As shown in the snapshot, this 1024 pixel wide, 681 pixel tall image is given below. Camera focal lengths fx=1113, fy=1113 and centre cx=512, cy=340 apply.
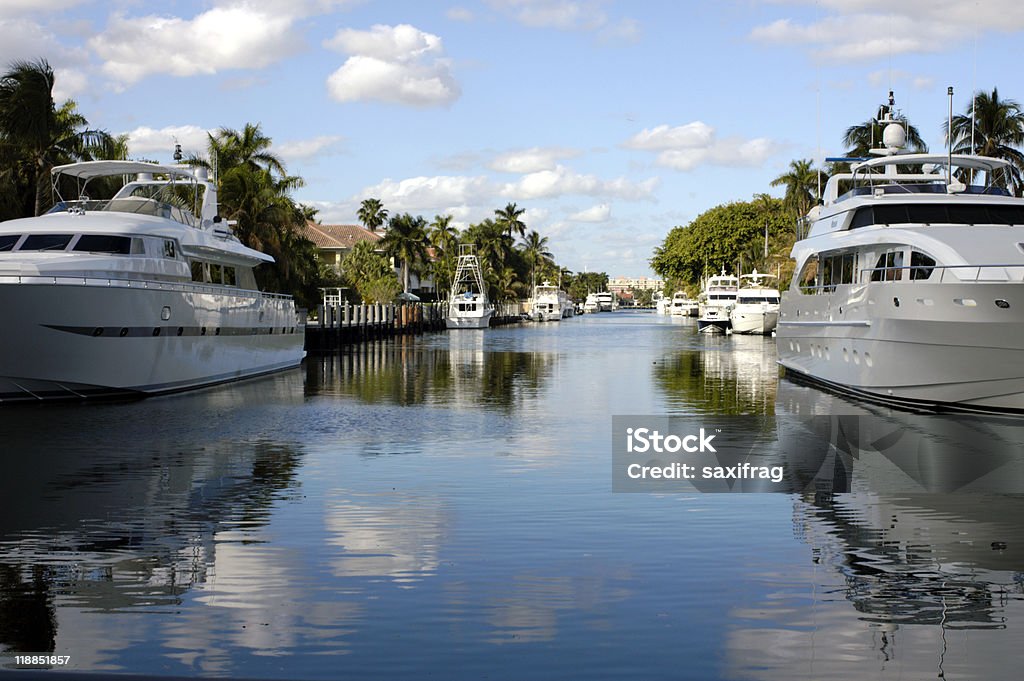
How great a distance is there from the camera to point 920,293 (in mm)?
19047

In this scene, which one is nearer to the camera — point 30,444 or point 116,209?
point 30,444

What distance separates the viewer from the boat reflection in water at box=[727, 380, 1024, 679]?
6000 mm

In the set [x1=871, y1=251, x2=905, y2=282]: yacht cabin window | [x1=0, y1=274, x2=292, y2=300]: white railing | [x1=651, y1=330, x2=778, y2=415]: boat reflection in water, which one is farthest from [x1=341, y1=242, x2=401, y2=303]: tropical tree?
[x1=871, y1=251, x2=905, y2=282]: yacht cabin window

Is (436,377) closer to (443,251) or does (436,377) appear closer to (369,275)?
(369,275)

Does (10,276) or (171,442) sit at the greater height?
(10,276)

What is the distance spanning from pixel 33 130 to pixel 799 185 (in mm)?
63327

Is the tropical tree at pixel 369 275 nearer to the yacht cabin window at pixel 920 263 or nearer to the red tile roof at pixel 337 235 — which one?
the red tile roof at pixel 337 235

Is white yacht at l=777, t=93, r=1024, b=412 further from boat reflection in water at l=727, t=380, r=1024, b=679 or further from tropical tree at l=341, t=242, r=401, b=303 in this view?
tropical tree at l=341, t=242, r=401, b=303

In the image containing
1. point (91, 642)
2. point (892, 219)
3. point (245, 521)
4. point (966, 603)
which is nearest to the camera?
point (91, 642)

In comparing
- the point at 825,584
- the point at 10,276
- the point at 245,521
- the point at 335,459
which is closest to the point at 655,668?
the point at 825,584

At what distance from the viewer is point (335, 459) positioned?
47.1 feet

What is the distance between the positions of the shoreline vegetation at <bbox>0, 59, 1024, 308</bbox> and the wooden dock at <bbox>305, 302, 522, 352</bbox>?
3702 mm

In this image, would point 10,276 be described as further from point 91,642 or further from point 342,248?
point 342,248

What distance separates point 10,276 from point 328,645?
16358 millimetres
